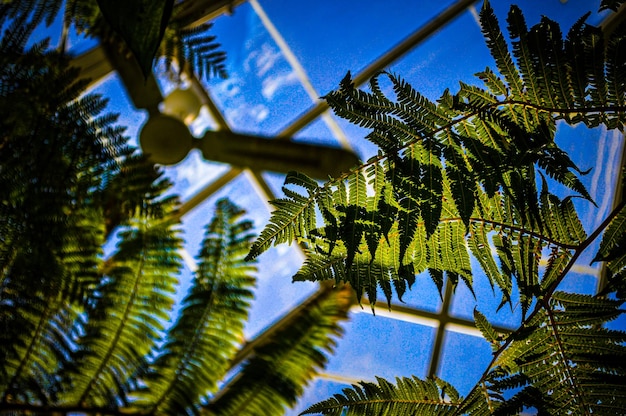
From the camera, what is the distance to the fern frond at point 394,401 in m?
1.30

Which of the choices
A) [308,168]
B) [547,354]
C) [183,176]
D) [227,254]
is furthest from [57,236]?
[547,354]

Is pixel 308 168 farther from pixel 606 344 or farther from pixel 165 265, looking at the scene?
pixel 606 344

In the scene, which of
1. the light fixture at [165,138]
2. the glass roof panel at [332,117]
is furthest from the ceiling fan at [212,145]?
the glass roof panel at [332,117]

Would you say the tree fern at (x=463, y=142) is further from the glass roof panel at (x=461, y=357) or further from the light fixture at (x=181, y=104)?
the glass roof panel at (x=461, y=357)

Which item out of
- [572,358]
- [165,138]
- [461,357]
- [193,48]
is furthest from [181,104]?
[461,357]

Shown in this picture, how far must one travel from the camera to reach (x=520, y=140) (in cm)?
105

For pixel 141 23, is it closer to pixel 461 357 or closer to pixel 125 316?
pixel 125 316

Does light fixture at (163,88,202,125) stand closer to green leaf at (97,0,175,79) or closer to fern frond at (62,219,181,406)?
fern frond at (62,219,181,406)

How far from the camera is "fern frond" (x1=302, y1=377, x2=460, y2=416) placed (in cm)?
130

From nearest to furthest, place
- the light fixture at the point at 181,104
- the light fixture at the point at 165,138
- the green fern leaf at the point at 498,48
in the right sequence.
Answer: the green fern leaf at the point at 498,48, the light fixture at the point at 165,138, the light fixture at the point at 181,104

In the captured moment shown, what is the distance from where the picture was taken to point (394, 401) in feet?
4.26

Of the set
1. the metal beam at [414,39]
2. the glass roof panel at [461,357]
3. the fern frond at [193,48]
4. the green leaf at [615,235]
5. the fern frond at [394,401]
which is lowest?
the fern frond at [394,401]

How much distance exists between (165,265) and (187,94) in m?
1.00

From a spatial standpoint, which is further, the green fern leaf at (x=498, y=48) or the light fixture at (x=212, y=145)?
the light fixture at (x=212, y=145)
